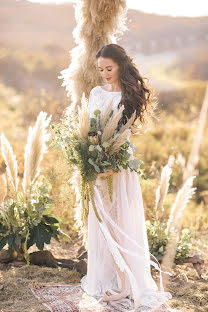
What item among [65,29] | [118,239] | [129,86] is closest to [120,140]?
[129,86]

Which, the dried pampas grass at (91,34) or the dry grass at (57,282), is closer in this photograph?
the dry grass at (57,282)

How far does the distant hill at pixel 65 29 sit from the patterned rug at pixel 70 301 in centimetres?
1377

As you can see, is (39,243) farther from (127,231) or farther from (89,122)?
(89,122)

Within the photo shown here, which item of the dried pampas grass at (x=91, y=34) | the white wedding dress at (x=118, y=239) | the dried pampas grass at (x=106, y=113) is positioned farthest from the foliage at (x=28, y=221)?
the dried pampas grass at (x=106, y=113)

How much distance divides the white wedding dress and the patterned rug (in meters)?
0.07

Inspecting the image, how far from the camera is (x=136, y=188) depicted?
3.24 metres

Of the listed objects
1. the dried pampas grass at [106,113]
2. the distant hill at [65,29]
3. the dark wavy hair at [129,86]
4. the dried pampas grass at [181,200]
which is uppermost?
the distant hill at [65,29]

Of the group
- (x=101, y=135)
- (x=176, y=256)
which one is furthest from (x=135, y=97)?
(x=176, y=256)

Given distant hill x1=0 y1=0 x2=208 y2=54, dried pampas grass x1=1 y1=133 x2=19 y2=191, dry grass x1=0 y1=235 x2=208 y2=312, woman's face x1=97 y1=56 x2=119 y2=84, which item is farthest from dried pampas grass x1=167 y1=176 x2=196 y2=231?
distant hill x1=0 y1=0 x2=208 y2=54

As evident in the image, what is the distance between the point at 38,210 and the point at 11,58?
497 inches

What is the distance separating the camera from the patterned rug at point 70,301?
9.56 ft

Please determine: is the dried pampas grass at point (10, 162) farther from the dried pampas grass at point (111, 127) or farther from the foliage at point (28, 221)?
the dried pampas grass at point (111, 127)

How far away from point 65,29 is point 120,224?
1595cm

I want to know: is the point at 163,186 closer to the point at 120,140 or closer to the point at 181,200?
the point at 181,200
